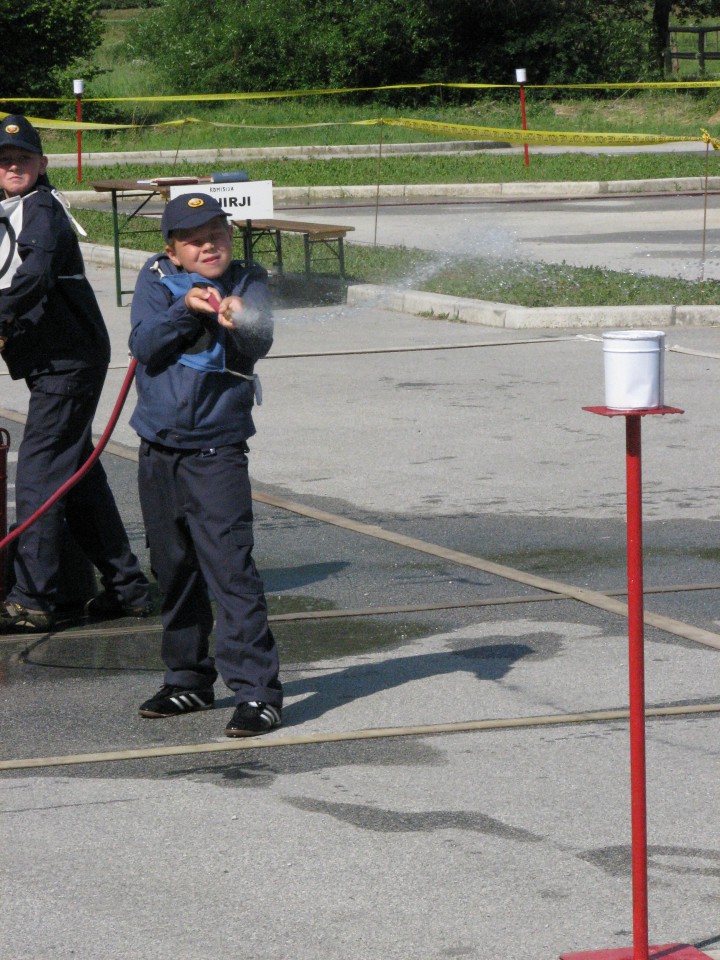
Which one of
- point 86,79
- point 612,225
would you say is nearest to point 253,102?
point 86,79

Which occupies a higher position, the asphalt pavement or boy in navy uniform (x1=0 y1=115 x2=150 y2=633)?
boy in navy uniform (x1=0 y1=115 x2=150 y2=633)

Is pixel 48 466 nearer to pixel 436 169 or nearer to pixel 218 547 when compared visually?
pixel 218 547

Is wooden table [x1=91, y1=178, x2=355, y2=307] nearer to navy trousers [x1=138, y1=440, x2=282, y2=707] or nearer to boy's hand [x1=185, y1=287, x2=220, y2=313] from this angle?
navy trousers [x1=138, y1=440, x2=282, y2=707]

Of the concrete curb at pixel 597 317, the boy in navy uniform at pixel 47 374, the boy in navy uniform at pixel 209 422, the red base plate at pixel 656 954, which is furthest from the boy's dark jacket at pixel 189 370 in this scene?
the concrete curb at pixel 597 317

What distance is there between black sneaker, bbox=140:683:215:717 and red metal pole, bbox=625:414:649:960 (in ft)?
6.67

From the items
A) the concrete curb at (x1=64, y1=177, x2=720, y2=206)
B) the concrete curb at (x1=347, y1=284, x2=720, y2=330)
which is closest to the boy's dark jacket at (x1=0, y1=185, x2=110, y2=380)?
the concrete curb at (x1=347, y1=284, x2=720, y2=330)

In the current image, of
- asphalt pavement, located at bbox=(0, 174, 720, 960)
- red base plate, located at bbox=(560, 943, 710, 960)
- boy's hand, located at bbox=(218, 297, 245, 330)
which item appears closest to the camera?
red base plate, located at bbox=(560, 943, 710, 960)

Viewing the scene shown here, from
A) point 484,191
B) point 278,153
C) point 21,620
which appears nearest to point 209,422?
point 21,620

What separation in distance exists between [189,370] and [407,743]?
125cm

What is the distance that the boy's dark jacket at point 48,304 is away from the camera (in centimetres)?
576

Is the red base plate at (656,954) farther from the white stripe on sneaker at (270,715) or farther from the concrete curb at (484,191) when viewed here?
the concrete curb at (484,191)

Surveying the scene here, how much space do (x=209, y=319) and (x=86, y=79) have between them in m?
33.1

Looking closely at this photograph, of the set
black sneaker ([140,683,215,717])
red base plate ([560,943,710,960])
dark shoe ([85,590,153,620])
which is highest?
red base plate ([560,943,710,960])

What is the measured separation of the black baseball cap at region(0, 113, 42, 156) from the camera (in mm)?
Answer: 5723
